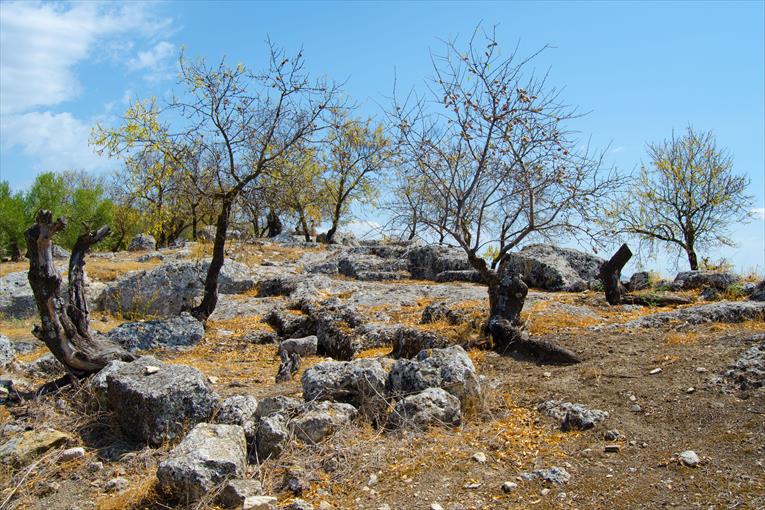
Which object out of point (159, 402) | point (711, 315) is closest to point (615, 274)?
point (711, 315)

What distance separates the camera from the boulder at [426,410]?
6.15 meters

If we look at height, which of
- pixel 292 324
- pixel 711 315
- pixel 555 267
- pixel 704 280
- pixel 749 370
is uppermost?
pixel 555 267

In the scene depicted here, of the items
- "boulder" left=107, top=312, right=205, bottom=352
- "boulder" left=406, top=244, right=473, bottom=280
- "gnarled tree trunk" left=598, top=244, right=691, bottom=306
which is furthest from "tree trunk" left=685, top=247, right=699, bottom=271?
"boulder" left=107, top=312, right=205, bottom=352

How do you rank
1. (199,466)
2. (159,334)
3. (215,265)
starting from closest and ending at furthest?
(199,466)
(159,334)
(215,265)

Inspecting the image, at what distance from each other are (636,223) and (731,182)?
366cm

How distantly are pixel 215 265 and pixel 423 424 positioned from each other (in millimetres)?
7730

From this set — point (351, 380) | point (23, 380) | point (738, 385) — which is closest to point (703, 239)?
point (738, 385)

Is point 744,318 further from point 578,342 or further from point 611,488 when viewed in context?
point 611,488

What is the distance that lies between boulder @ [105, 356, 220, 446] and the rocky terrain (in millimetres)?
16

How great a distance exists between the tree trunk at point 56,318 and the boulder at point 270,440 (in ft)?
10.9

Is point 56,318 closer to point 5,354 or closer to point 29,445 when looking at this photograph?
point 5,354

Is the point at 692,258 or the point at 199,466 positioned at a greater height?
the point at 692,258

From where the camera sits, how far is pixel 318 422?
5.96 metres

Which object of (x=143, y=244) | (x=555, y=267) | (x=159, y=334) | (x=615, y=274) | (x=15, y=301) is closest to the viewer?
(x=159, y=334)
